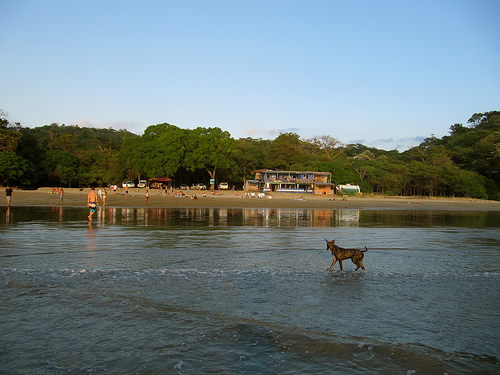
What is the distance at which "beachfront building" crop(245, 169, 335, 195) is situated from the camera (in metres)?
69.9

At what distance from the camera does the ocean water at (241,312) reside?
464 cm

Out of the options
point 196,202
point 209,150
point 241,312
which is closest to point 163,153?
point 209,150

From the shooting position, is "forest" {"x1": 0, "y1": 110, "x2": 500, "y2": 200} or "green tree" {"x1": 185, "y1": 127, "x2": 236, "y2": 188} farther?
"green tree" {"x1": 185, "y1": 127, "x2": 236, "y2": 188}

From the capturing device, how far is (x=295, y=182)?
70.8 metres

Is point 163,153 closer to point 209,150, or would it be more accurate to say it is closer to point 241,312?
point 209,150

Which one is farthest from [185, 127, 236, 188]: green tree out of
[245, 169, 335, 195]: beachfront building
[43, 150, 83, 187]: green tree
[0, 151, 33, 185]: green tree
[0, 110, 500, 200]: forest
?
[0, 151, 33, 185]: green tree

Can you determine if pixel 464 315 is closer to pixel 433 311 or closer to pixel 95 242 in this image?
pixel 433 311

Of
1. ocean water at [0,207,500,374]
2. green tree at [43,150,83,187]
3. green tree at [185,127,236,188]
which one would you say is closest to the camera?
ocean water at [0,207,500,374]

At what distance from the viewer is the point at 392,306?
666 cm

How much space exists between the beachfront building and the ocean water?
2297 inches

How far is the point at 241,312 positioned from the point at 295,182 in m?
65.2

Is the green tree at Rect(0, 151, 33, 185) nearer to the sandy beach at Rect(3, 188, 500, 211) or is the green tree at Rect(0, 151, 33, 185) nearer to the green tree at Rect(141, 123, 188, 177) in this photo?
the sandy beach at Rect(3, 188, 500, 211)

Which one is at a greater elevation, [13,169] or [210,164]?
[210,164]

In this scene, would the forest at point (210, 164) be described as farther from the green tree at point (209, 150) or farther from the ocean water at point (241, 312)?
the ocean water at point (241, 312)
